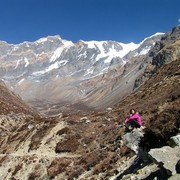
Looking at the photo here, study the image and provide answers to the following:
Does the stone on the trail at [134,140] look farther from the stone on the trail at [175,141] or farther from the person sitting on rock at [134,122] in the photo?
the stone on the trail at [175,141]

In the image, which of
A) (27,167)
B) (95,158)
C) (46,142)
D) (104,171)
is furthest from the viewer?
(46,142)

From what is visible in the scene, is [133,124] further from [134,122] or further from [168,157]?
[168,157]

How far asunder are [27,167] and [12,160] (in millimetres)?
5422

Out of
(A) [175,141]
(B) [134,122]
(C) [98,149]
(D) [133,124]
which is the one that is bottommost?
(C) [98,149]

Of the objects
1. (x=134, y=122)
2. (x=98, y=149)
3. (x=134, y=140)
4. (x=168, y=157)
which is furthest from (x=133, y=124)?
(x=98, y=149)

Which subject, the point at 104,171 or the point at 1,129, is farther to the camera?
the point at 1,129

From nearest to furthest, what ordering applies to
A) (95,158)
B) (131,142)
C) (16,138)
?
(131,142) → (95,158) → (16,138)

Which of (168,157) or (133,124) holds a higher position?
(133,124)

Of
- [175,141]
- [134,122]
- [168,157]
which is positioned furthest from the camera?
[134,122]

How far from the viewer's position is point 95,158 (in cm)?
2873

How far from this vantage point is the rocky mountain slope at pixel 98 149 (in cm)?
1559

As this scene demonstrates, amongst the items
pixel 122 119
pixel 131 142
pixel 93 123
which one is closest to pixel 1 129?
pixel 93 123

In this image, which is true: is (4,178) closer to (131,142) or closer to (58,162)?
(58,162)

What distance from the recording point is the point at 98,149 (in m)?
32.7
